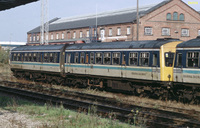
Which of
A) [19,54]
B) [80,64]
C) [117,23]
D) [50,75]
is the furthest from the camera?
[117,23]

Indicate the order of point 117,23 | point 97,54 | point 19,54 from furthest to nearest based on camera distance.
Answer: point 117,23, point 19,54, point 97,54

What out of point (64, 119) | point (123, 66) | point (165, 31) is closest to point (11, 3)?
point (64, 119)

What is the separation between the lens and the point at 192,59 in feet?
51.3

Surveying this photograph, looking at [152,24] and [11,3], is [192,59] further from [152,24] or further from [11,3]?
[152,24]

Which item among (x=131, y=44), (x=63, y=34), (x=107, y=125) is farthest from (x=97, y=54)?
(x=63, y=34)

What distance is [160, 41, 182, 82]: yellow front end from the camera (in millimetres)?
16969

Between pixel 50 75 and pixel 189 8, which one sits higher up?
pixel 189 8

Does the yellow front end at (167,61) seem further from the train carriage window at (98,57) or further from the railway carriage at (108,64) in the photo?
the train carriage window at (98,57)

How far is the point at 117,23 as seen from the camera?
50.1 metres

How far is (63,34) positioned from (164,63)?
4900 cm

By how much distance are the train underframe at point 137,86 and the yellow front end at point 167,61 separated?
42cm

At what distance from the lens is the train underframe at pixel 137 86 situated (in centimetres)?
1622

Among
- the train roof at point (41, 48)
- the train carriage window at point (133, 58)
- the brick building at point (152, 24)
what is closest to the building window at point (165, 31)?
the brick building at point (152, 24)

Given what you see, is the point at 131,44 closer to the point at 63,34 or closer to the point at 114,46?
the point at 114,46
